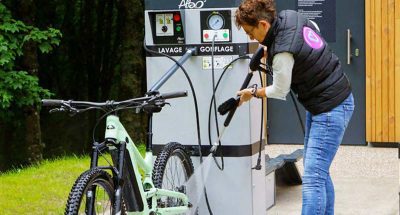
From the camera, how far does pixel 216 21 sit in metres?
5.26

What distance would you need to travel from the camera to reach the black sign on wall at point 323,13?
9420 mm

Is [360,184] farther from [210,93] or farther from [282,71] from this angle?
[282,71]

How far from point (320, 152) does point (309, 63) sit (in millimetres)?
546

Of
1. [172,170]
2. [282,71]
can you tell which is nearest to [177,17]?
[172,170]

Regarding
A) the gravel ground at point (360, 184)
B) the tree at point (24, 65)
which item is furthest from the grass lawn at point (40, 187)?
the gravel ground at point (360, 184)

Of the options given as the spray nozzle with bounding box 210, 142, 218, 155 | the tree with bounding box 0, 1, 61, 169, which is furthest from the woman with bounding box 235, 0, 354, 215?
the tree with bounding box 0, 1, 61, 169

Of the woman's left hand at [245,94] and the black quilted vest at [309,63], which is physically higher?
the black quilted vest at [309,63]

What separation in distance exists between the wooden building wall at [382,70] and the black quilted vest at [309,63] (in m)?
4.91

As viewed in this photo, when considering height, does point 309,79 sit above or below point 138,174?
above

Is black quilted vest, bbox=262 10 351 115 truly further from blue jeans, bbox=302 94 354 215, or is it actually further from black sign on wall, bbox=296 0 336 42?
black sign on wall, bbox=296 0 336 42

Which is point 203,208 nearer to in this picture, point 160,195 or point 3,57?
point 160,195

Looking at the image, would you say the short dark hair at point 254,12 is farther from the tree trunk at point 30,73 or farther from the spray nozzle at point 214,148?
the tree trunk at point 30,73

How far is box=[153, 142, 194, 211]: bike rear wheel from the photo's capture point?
4.88 m

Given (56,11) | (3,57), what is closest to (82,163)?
(3,57)
